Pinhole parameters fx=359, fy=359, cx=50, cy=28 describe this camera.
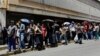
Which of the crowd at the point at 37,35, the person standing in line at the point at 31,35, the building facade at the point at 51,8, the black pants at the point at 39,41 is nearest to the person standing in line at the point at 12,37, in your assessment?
the crowd at the point at 37,35

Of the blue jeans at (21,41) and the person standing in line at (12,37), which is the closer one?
the person standing in line at (12,37)

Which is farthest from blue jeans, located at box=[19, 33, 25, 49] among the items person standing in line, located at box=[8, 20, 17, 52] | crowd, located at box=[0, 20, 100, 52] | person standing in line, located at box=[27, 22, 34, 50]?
person standing in line, located at box=[27, 22, 34, 50]

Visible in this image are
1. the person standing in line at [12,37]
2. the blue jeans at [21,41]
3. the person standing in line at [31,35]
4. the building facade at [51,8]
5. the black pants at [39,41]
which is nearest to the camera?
the person standing in line at [12,37]

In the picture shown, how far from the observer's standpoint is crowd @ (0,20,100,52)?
21.0m

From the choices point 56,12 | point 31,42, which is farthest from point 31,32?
point 56,12

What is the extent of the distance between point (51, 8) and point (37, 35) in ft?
44.5

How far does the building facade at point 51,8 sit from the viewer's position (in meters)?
26.7

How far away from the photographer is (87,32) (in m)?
33.4

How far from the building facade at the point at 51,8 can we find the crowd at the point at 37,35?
2.54 meters

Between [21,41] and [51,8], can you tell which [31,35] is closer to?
[21,41]

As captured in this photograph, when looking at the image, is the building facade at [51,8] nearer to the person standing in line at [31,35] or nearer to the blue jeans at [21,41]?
the person standing in line at [31,35]

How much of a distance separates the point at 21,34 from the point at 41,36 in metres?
1.90

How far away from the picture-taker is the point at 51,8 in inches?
1421

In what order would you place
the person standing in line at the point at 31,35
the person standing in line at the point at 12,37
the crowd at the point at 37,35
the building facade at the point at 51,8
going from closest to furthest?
the person standing in line at the point at 12,37 → the crowd at the point at 37,35 → the person standing in line at the point at 31,35 → the building facade at the point at 51,8
